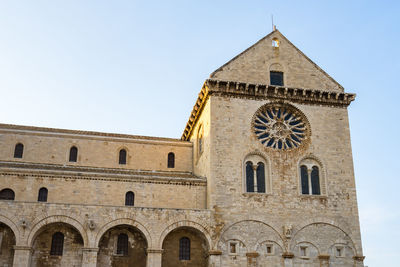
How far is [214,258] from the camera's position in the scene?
78.3ft

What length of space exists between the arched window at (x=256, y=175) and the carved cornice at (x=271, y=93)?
13.2 ft

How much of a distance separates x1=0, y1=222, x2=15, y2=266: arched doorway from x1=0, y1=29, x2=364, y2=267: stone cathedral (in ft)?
0.17

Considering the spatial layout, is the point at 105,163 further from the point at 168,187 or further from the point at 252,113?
the point at 252,113

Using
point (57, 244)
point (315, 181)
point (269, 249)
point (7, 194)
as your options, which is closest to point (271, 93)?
point (315, 181)

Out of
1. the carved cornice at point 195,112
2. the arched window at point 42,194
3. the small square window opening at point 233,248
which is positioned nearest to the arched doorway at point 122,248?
the arched window at point 42,194

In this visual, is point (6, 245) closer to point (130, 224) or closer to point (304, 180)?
point (130, 224)

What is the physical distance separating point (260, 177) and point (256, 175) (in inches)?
12.7

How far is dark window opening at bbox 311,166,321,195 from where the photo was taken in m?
Result: 27.0

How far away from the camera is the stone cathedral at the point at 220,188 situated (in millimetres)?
23781

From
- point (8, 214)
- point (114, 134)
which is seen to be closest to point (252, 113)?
point (114, 134)

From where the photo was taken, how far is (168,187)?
26.6 m

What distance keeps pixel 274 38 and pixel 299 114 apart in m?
5.65

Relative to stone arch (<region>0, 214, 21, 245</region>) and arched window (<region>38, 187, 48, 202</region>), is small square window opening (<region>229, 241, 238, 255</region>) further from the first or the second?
stone arch (<region>0, 214, 21, 245</region>)

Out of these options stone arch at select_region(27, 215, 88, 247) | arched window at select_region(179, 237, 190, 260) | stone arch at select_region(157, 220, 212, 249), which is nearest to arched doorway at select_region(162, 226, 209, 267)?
arched window at select_region(179, 237, 190, 260)
